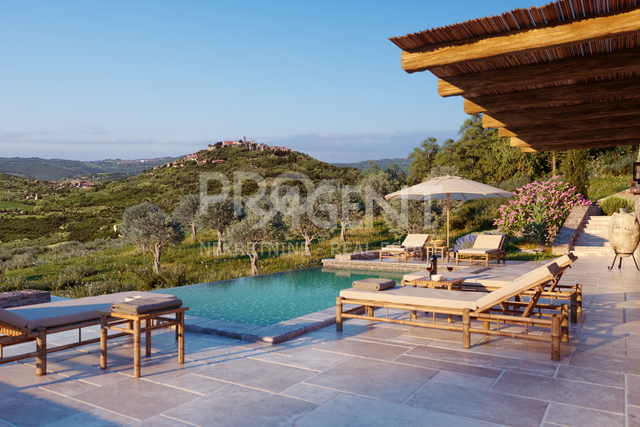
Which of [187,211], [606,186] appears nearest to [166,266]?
[187,211]

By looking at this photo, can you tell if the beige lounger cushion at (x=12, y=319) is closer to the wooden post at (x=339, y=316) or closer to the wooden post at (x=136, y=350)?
the wooden post at (x=136, y=350)

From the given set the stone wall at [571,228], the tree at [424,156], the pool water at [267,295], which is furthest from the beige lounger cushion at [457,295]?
the tree at [424,156]

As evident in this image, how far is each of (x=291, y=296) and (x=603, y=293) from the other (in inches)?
217

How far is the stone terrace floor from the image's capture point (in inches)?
113

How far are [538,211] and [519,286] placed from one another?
1209 centimetres

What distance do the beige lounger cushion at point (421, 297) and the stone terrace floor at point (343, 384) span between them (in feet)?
1.41

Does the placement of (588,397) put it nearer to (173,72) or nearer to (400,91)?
(400,91)

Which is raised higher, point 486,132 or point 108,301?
point 486,132

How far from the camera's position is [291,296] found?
9.02 metres

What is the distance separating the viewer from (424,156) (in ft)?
131

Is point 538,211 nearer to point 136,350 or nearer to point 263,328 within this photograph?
point 263,328

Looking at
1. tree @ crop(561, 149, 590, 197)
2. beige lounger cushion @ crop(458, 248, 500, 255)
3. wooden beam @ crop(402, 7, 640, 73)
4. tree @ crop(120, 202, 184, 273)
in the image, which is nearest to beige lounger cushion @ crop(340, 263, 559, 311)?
wooden beam @ crop(402, 7, 640, 73)

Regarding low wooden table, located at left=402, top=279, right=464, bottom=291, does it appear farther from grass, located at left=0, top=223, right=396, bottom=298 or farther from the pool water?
grass, located at left=0, top=223, right=396, bottom=298

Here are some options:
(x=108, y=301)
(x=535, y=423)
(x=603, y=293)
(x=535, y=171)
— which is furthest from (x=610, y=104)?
(x=535, y=171)
